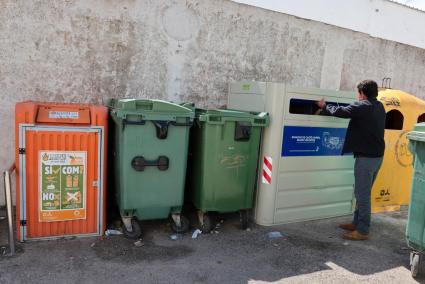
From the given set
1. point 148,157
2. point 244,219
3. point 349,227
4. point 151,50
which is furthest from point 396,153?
point 151,50

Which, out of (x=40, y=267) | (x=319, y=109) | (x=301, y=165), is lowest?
(x=40, y=267)

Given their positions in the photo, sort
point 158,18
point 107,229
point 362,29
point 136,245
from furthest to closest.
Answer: point 362,29 → point 158,18 → point 107,229 → point 136,245

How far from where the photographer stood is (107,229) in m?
3.97

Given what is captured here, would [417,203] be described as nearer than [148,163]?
Yes

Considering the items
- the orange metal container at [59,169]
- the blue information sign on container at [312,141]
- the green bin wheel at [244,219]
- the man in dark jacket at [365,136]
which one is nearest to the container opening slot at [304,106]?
the blue information sign on container at [312,141]

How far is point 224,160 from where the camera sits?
4.04m

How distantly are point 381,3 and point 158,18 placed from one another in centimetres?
441

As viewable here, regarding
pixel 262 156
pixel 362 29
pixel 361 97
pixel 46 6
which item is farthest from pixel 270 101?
pixel 362 29

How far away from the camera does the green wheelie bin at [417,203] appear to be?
3217 millimetres

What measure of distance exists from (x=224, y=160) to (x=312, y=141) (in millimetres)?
1145

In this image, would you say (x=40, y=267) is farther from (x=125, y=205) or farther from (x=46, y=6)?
(x=46, y=6)

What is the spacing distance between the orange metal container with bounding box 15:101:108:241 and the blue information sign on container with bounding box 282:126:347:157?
2039mm

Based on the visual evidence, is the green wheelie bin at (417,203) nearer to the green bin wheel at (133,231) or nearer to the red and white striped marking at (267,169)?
the red and white striped marking at (267,169)

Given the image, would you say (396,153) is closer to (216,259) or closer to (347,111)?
(347,111)
